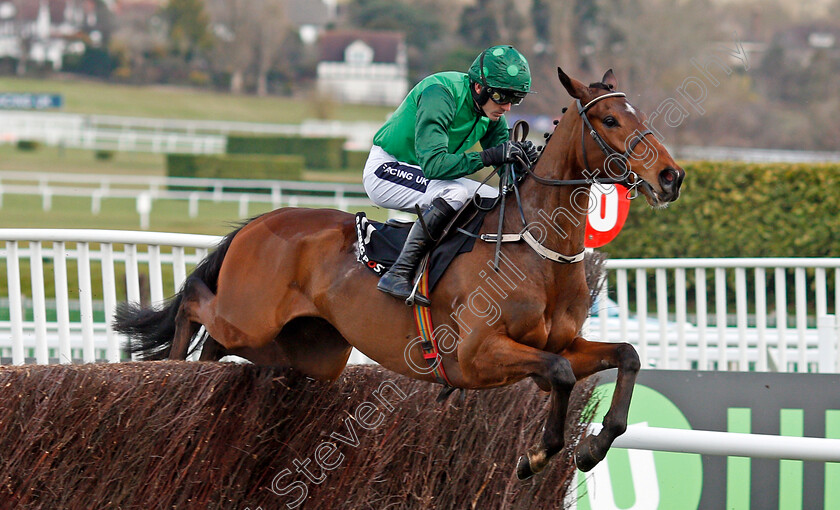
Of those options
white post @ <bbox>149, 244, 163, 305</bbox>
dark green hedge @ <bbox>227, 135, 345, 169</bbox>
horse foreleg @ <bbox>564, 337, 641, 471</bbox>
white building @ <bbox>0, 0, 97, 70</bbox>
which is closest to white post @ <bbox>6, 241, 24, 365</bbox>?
white post @ <bbox>149, 244, 163, 305</bbox>

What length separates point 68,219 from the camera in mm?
18781

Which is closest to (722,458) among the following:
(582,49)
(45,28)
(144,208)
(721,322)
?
(721,322)

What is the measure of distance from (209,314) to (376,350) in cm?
91

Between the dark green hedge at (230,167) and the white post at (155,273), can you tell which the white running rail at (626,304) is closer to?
the white post at (155,273)

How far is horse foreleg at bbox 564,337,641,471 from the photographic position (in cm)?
322

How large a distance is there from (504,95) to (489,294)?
2.58ft

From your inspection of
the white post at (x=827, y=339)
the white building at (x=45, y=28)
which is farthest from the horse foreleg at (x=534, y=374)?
the white building at (x=45, y=28)

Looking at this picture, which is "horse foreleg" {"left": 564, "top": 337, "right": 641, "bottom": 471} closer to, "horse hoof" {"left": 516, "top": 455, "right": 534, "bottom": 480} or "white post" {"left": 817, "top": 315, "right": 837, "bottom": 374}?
"horse hoof" {"left": 516, "top": 455, "right": 534, "bottom": 480}

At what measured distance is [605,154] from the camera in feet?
10.9

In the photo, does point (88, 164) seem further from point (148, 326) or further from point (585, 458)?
point (585, 458)

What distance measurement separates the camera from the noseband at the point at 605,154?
3.23 meters

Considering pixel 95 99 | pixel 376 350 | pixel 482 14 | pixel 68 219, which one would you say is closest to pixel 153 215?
pixel 68 219

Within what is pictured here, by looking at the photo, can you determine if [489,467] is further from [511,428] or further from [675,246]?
[675,246]

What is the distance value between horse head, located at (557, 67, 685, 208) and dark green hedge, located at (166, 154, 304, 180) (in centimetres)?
2575
